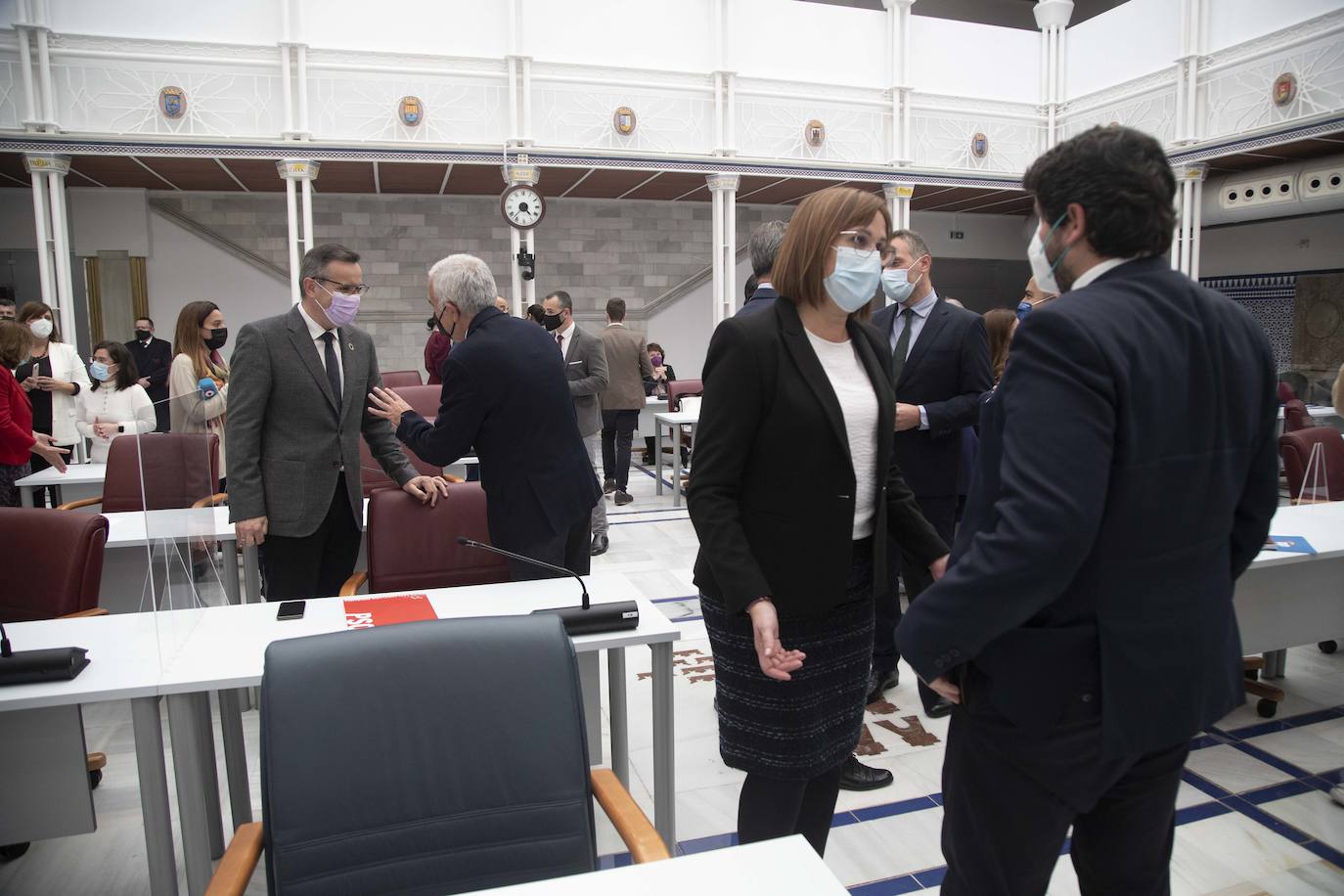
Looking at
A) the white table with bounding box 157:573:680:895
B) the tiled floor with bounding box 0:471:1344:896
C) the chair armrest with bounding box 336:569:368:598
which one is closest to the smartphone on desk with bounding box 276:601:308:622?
the white table with bounding box 157:573:680:895

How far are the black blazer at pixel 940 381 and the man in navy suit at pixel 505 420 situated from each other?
1177 millimetres

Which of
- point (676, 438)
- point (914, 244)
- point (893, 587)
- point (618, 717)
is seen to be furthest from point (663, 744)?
point (676, 438)

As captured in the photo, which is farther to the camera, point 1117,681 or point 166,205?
point 166,205

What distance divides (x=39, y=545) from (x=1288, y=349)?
1474 centimetres

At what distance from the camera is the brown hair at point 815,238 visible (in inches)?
65.9

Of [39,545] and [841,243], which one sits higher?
[841,243]

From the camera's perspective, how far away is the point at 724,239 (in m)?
11.2

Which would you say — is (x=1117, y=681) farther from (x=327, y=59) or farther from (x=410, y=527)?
(x=327, y=59)

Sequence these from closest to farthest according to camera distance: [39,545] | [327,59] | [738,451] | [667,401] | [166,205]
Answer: [738,451]
[39,545]
[667,401]
[327,59]
[166,205]

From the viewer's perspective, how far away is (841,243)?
5.53 feet

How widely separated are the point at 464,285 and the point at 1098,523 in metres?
2.00

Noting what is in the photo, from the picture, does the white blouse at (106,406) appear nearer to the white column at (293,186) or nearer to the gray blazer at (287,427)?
the gray blazer at (287,427)

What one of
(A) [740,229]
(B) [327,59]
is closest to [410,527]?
(B) [327,59]

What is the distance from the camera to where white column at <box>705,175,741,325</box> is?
10.9m
